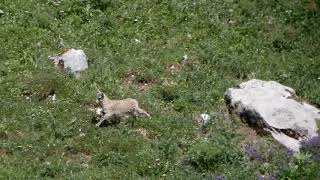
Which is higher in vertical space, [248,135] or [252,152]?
[252,152]

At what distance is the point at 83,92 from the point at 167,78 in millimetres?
2056

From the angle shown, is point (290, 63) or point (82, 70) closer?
point (82, 70)

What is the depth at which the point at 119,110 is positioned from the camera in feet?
40.9

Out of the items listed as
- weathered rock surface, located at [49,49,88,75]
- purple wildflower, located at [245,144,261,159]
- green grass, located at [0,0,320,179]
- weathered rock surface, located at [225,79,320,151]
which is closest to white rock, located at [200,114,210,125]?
green grass, located at [0,0,320,179]

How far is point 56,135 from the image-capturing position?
12.0 m

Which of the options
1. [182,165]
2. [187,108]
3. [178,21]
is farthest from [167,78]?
[182,165]

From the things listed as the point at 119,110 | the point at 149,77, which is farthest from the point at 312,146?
the point at 149,77

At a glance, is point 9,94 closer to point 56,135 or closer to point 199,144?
point 56,135

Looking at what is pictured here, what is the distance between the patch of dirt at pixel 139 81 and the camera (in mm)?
14258

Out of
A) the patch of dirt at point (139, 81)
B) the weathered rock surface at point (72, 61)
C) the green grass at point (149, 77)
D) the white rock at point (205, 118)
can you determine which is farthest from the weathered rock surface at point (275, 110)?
the weathered rock surface at point (72, 61)

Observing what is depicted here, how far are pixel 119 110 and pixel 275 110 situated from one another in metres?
3.06

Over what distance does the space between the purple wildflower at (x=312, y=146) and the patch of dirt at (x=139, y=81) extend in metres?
4.02

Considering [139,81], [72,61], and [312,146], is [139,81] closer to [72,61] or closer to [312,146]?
[72,61]

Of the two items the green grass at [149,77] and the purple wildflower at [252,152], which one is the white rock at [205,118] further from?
the purple wildflower at [252,152]
